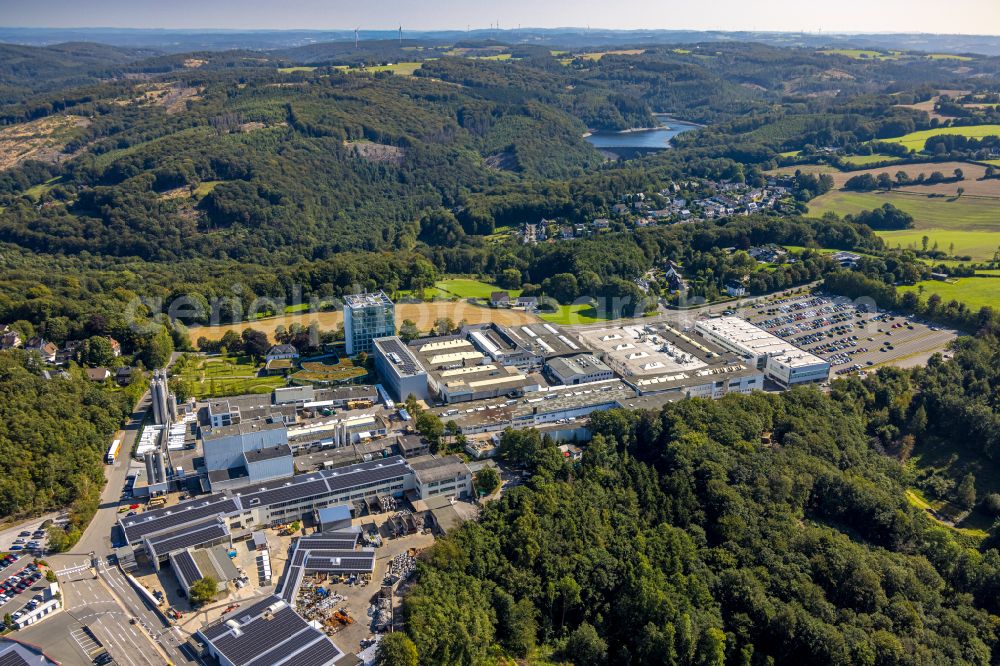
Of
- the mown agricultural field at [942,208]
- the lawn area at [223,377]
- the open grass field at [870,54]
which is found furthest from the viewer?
the open grass field at [870,54]

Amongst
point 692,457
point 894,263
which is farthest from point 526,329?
point 894,263

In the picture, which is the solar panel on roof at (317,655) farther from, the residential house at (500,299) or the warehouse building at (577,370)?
the residential house at (500,299)

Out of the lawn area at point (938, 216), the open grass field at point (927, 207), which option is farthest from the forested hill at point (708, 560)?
the open grass field at point (927, 207)

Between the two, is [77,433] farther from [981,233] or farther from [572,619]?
[981,233]

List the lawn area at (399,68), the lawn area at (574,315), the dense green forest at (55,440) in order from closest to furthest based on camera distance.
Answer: the dense green forest at (55,440)
the lawn area at (574,315)
the lawn area at (399,68)

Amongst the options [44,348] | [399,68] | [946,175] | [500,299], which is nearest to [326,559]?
[44,348]
